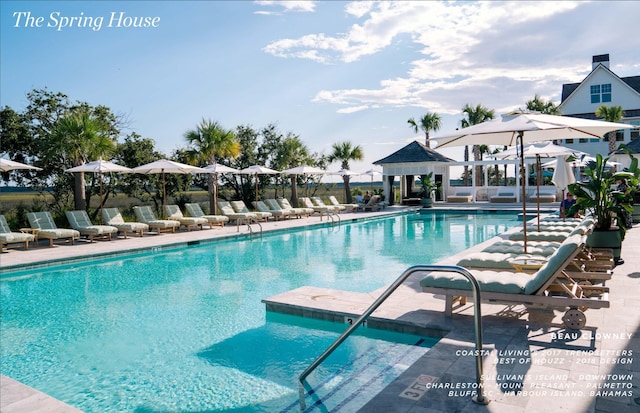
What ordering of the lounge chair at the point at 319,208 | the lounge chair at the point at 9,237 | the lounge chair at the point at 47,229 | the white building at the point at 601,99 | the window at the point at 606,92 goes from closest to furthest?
the lounge chair at the point at 9,237 < the lounge chair at the point at 47,229 < the lounge chair at the point at 319,208 < the white building at the point at 601,99 < the window at the point at 606,92

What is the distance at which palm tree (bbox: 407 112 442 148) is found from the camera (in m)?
34.5

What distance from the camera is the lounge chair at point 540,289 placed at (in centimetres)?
438

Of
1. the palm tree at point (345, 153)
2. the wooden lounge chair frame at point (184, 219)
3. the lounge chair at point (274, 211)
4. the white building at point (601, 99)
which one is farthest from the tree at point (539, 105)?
the wooden lounge chair frame at point (184, 219)

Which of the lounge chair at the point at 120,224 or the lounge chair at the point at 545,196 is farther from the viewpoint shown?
the lounge chair at the point at 545,196

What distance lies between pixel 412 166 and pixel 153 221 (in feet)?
54.9

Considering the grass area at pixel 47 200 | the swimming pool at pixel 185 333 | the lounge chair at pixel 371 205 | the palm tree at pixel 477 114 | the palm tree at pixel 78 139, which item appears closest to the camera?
the swimming pool at pixel 185 333

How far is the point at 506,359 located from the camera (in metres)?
3.82

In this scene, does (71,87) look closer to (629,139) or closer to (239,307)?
(239,307)

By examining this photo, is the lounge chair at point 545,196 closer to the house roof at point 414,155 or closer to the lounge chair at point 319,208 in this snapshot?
the house roof at point 414,155

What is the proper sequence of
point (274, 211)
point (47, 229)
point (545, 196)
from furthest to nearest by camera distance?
point (545, 196) < point (274, 211) < point (47, 229)

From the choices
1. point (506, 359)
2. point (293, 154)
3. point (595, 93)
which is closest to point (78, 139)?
point (293, 154)

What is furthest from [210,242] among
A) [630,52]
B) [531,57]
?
[630,52]

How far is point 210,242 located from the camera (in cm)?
1377

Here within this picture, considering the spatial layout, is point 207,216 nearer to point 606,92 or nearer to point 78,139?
point 78,139
